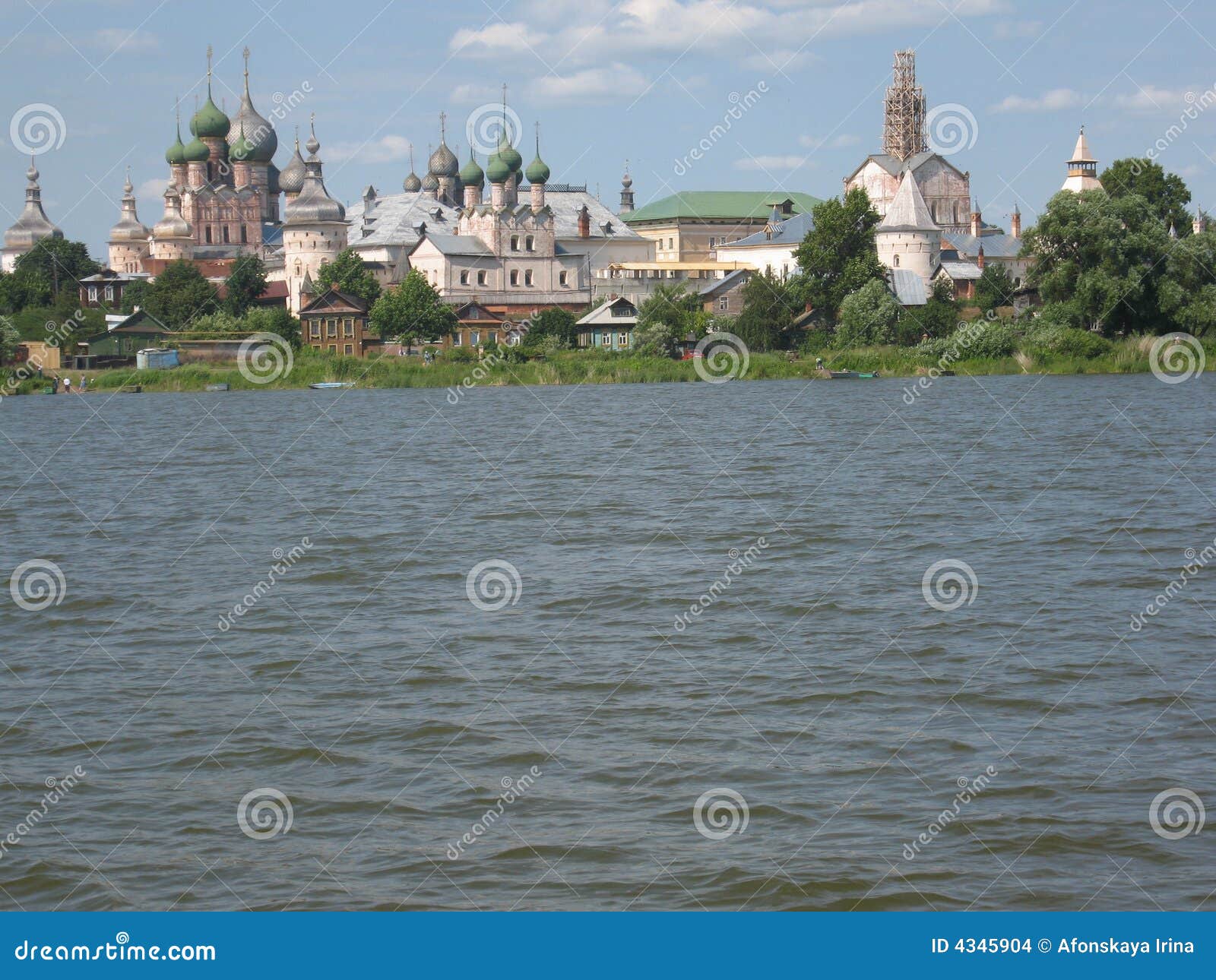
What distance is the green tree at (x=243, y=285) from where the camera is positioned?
8231 cm

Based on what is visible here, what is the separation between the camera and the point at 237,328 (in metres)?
70.9

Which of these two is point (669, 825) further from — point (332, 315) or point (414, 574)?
point (332, 315)

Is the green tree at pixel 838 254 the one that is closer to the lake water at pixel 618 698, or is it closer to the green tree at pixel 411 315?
the green tree at pixel 411 315
